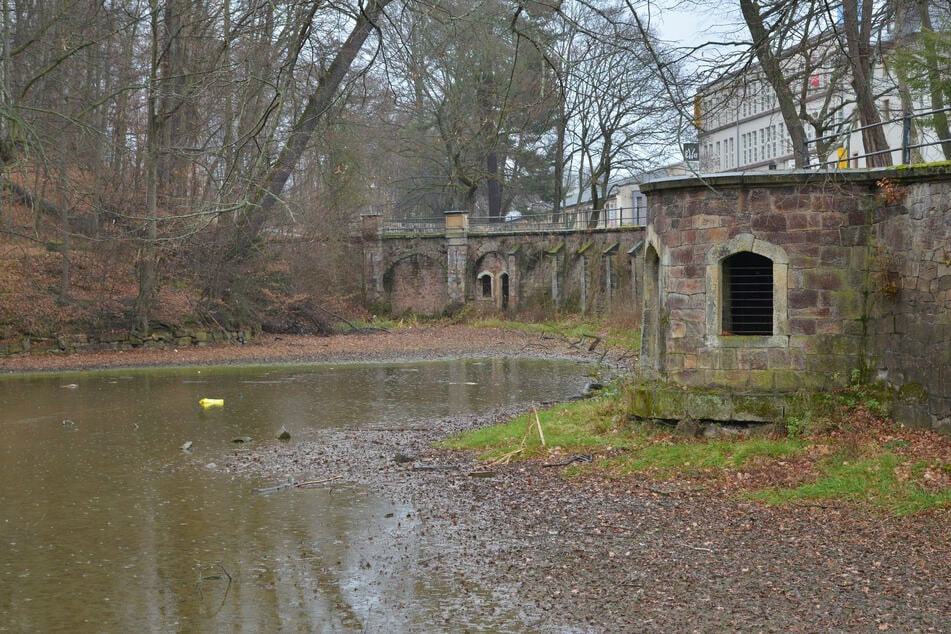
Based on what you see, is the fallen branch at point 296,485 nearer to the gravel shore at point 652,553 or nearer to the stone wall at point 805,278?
the gravel shore at point 652,553

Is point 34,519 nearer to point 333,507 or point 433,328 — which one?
point 333,507

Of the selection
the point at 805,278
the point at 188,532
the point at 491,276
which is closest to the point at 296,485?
the point at 188,532

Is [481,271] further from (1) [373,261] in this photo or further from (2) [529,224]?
(1) [373,261]

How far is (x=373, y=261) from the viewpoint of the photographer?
48281 mm

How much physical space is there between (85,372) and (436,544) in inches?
719

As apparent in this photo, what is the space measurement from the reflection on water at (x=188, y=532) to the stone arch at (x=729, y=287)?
4.57 metres

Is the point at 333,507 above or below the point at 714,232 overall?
below

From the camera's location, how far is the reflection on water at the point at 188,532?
6.88m

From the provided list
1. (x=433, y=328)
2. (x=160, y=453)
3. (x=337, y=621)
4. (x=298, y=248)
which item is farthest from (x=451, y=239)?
(x=337, y=621)

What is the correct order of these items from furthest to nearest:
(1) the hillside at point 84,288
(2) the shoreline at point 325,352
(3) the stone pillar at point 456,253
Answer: (3) the stone pillar at point 456,253 < (1) the hillside at point 84,288 < (2) the shoreline at point 325,352

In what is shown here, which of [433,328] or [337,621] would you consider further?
[433,328]

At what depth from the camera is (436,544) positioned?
8531 millimetres

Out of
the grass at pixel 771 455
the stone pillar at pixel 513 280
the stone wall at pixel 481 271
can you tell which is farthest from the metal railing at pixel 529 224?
the grass at pixel 771 455

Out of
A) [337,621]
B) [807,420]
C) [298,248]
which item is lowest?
[337,621]
